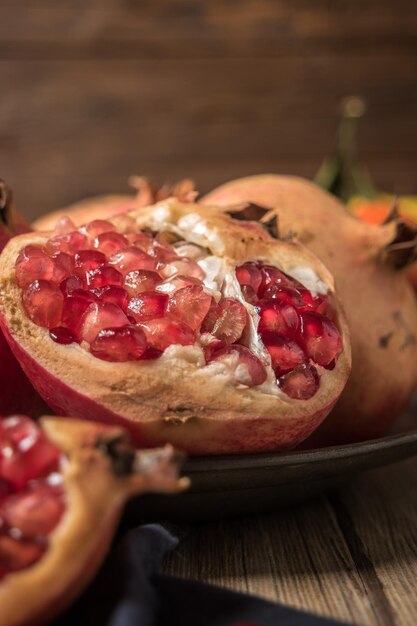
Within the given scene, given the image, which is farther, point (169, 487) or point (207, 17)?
point (207, 17)

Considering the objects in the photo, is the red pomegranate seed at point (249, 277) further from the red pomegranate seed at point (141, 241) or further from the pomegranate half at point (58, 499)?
the pomegranate half at point (58, 499)

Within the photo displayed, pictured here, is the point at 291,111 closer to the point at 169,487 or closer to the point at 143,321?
the point at 143,321

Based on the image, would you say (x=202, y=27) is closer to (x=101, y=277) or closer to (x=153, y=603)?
(x=101, y=277)

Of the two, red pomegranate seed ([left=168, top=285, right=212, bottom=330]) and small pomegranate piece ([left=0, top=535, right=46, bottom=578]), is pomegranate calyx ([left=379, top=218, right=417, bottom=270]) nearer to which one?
red pomegranate seed ([left=168, top=285, right=212, bottom=330])

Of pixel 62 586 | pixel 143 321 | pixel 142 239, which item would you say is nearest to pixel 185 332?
pixel 143 321

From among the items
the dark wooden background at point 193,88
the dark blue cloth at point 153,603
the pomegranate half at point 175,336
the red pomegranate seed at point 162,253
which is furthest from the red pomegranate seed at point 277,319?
the dark wooden background at point 193,88

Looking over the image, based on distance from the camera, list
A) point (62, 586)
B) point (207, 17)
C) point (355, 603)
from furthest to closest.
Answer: point (207, 17), point (355, 603), point (62, 586)

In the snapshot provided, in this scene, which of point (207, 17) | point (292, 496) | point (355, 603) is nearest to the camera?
point (355, 603)
